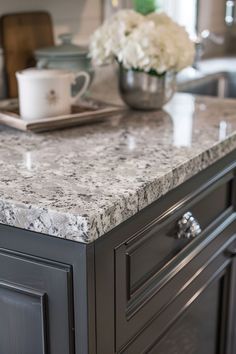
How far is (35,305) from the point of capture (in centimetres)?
80

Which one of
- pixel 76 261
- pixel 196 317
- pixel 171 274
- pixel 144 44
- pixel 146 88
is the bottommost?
pixel 196 317

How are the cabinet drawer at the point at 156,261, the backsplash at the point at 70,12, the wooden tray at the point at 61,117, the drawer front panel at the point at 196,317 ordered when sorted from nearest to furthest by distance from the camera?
1. the cabinet drawer at the point at 156,261
2. the drawer front panel at the point at 196,317
3. the wooden tray at the point at 61,117
4. the backsplash at the point at 70,12

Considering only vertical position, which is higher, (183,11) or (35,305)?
(183,11)

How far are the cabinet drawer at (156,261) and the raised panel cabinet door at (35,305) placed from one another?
91 mm

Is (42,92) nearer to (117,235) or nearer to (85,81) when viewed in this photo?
(85,81)

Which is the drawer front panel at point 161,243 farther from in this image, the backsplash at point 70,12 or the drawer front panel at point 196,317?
the backsplash at point 70,12

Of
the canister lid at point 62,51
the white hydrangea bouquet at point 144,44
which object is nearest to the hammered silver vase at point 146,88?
the white hydrangea bouquet at point 144,44

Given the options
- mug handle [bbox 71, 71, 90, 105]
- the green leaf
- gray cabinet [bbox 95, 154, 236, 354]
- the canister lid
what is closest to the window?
the green leaf

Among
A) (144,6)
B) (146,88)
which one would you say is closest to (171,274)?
(146,88)

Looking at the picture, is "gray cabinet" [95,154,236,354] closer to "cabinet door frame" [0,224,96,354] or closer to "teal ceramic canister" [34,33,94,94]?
"cabinet door frame" [0,224,96,354]

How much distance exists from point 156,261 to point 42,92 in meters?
0.49

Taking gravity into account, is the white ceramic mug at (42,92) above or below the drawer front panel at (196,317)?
above

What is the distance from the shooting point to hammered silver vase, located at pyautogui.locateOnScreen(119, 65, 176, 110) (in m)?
1.38

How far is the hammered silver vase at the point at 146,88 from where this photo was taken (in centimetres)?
138
